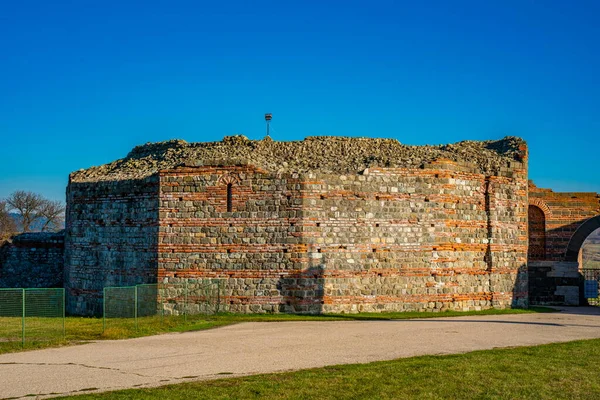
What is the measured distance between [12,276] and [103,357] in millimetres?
15403

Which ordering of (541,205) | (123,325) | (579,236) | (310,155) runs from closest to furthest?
(123,325), (310,155), (579,236), (541,205)

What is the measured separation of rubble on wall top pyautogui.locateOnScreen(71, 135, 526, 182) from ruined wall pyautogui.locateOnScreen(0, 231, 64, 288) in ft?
11.1

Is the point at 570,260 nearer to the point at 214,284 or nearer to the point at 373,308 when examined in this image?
the point at 373,308

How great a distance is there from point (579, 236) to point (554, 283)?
2.12 m

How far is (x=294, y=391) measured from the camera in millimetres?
9055

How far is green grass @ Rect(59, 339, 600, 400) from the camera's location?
894 cm

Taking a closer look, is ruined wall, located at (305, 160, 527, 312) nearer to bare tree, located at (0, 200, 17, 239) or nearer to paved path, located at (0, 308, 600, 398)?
paved path, located at (0, 308, 600, 398)

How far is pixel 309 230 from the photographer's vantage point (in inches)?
741

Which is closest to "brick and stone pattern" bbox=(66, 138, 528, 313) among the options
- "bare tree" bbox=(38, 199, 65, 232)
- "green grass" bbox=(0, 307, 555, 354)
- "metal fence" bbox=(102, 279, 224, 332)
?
"metal fence" bbox=(102, 279, 224, 332)

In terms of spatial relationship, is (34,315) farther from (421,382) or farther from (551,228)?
(551,228)

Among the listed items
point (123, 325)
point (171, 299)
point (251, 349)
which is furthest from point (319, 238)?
point (251, 349)

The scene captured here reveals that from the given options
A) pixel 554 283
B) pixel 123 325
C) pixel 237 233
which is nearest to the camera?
pixel 123 325

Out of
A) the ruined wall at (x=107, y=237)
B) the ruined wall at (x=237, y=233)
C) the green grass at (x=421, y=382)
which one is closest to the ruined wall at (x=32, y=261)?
the ruined wall at (x=107, y=237)

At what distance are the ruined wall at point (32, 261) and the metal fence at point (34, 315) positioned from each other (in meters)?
8.30
